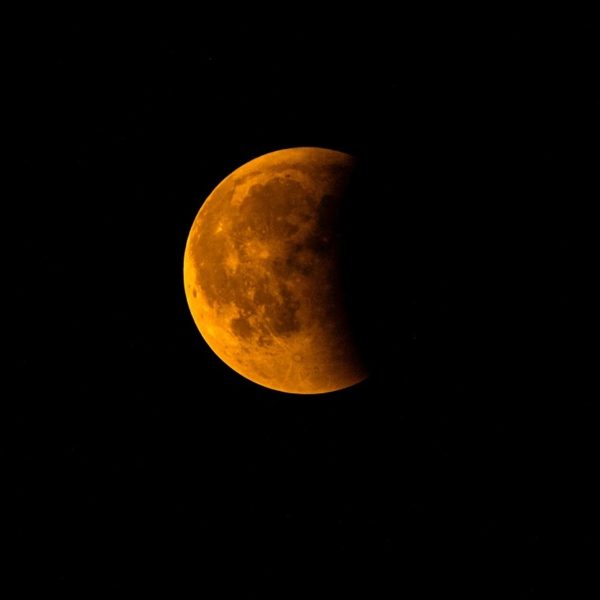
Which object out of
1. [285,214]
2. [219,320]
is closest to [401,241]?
[285,214]

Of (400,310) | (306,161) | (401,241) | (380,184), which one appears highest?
(306,161)

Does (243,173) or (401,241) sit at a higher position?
(243,173)

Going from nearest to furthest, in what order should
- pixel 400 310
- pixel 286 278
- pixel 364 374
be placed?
pixel 286 278
pixel 400 310
pixel 364 374

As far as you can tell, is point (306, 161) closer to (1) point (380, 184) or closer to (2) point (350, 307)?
(1) point (380, 184)

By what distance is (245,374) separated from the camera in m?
4.23

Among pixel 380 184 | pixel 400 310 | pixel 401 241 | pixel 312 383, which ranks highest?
pixel 380 184

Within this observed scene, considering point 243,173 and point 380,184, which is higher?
point 243,173

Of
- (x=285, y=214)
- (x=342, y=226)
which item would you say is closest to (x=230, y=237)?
(x=285, y=214)

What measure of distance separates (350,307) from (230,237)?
3.10ft

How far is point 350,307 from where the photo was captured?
12.1ft

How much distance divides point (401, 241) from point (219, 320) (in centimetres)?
139

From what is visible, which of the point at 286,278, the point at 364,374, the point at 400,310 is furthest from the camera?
the point at 364,374

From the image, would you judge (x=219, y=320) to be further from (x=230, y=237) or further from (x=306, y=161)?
(x=306, y=161)

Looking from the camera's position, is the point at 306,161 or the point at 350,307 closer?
the point at 350,307
